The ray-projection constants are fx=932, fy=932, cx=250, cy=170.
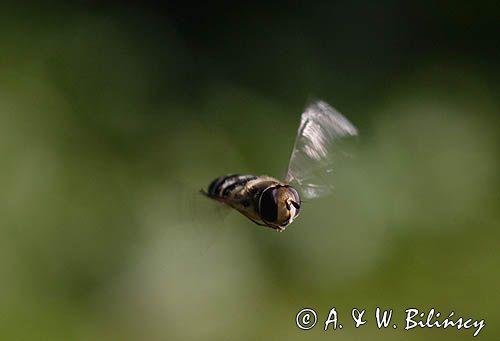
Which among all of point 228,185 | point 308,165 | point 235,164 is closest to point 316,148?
point 308,165

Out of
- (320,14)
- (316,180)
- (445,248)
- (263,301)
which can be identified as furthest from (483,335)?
(320,14)

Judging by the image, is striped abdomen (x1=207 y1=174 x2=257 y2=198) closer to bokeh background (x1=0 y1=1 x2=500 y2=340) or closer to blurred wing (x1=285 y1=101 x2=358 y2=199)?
blurred wing (x1=285 y1=101 x2=358 y2=199)

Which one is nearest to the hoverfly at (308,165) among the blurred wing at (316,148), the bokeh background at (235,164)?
the blurred wing at (316,148)

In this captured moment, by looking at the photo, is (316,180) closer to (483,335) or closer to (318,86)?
(483,335)

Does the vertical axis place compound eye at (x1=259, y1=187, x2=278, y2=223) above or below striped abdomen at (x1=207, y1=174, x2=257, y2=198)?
below

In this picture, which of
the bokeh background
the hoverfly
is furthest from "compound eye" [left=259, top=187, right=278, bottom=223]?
the bokeh background

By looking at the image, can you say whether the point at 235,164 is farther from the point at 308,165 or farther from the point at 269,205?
the point at 269,205
